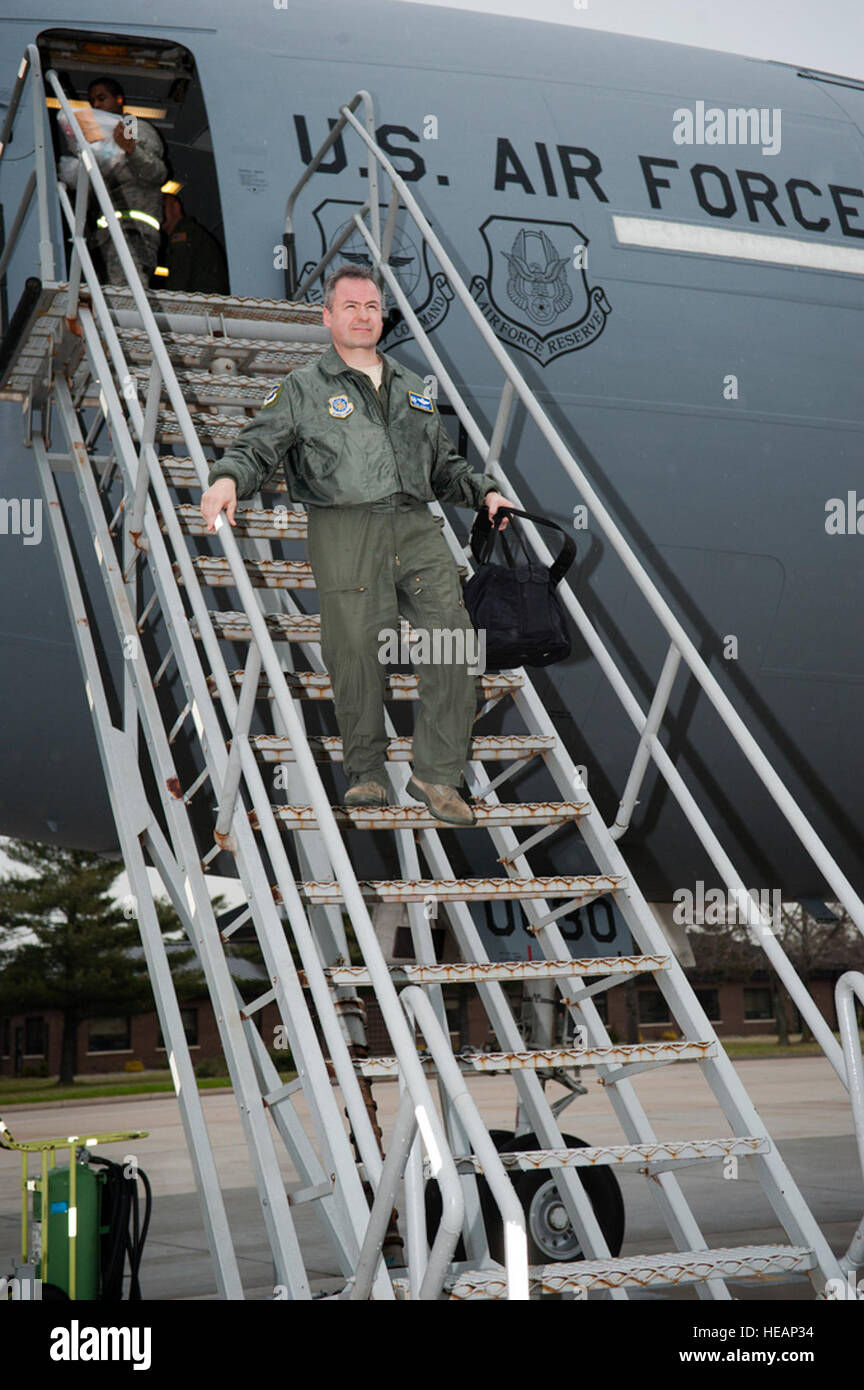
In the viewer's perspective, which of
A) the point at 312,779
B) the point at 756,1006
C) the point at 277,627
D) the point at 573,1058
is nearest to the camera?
the point at 312,779

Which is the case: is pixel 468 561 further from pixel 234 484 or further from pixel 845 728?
pixel 845 728

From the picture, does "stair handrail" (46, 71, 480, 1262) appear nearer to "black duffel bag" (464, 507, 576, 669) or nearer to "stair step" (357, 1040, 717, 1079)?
"stair step" (357, 1040, 717, 1079)

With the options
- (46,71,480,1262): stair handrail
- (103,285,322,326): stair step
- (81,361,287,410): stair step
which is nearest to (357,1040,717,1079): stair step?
(46,71,480,1262): stair handrail

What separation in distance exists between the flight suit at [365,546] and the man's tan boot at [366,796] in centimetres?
5

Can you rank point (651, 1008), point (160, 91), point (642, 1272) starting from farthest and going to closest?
point (651, 1008)
point (160, 91)
point (642, 1272)

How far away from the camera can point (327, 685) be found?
505 cm

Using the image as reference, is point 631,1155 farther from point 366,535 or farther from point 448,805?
point 366,535

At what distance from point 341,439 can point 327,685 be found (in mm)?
1005

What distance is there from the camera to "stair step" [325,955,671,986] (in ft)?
13.3

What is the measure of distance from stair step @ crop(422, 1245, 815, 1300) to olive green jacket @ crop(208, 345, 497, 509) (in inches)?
90.8

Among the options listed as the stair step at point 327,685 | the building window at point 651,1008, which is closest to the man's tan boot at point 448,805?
the stair step at point 327,685

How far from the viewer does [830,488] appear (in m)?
6.52

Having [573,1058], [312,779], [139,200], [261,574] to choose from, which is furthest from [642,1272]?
[139,200]

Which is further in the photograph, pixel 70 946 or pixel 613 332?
pixel 70 946
